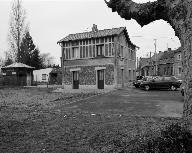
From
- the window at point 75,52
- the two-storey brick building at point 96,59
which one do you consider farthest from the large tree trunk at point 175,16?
the window at point 75,52

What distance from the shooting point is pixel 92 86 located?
30.0m

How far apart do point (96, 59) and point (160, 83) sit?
774cm

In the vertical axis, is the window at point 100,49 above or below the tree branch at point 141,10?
above

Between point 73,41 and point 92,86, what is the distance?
19.7 ft

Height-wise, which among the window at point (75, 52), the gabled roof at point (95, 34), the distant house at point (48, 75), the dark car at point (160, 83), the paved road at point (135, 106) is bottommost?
the paved road at point (135, 106)

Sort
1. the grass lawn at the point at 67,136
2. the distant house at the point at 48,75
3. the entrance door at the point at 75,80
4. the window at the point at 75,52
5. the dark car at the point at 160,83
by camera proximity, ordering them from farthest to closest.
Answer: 1. the distant house at the point at 48,75
2. the entrance door at the point at 75,80
3. the window at the point at 75,52
4. the dark car at the point at 160,83
5. the grass lawn at the point at 67,136

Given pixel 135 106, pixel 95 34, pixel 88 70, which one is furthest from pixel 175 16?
pixel 95 34

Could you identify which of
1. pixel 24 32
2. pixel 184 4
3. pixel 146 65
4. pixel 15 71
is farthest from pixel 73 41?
pixel 146 65

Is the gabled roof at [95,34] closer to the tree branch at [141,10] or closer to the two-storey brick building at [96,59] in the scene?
the two-storey brick building at [96,59]

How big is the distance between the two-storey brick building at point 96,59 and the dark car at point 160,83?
337 cm

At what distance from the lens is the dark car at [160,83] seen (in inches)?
A: 1078

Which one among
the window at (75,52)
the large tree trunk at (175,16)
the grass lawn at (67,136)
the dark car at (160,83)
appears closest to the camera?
the large tree trunk at (175,16)

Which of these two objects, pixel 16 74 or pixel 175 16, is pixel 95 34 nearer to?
pixel 16 74

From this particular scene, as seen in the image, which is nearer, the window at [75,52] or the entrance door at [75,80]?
the window at [75,52]
